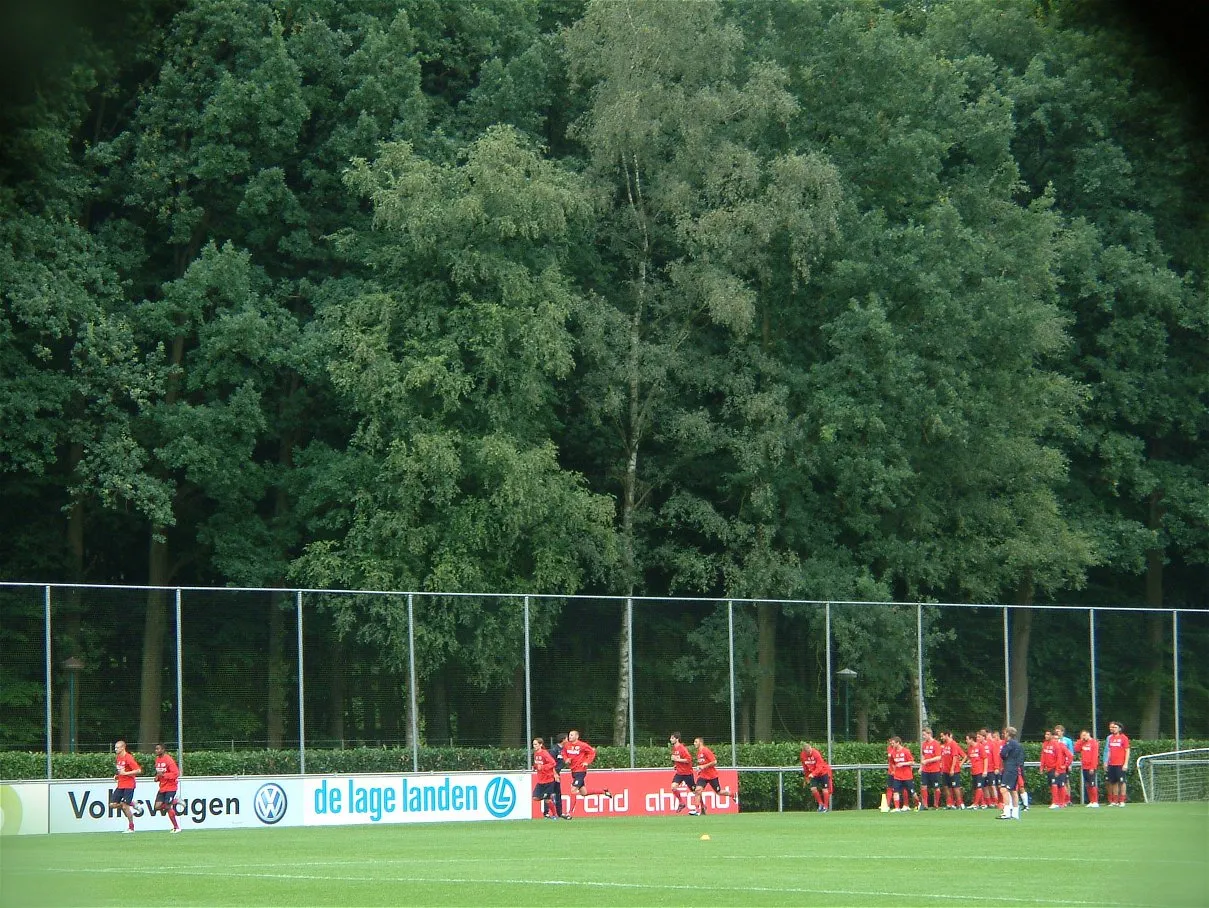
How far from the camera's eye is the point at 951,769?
38.5 metres

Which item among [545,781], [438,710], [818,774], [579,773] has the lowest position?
[818,774]

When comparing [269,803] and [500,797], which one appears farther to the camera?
[500,797]

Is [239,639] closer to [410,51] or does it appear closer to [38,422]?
[38,422]

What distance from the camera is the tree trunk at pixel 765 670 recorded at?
3931cm

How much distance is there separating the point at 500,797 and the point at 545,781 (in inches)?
43.6

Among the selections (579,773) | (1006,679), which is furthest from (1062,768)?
(579,773)

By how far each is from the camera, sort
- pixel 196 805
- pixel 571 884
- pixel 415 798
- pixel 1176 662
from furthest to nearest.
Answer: pixel 1176 662
pixel 415 798
pixel 196 805
pixel 571 884

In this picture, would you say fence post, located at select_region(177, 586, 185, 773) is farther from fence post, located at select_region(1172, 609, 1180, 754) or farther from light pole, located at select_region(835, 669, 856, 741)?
fence post, located at select_region(1172, 609, 1180, 754)

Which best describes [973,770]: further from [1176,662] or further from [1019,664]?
[1176,662]

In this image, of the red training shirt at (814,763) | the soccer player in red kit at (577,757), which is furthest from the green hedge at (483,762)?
the red training shirt at (814,763)

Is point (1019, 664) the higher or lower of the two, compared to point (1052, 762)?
higher

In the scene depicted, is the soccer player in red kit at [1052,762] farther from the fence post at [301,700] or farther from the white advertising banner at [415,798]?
the fence post at [301,700]

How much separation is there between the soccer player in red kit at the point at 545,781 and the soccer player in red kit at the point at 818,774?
5684mm

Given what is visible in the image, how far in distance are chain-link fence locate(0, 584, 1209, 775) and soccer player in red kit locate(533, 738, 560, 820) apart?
152 cm
